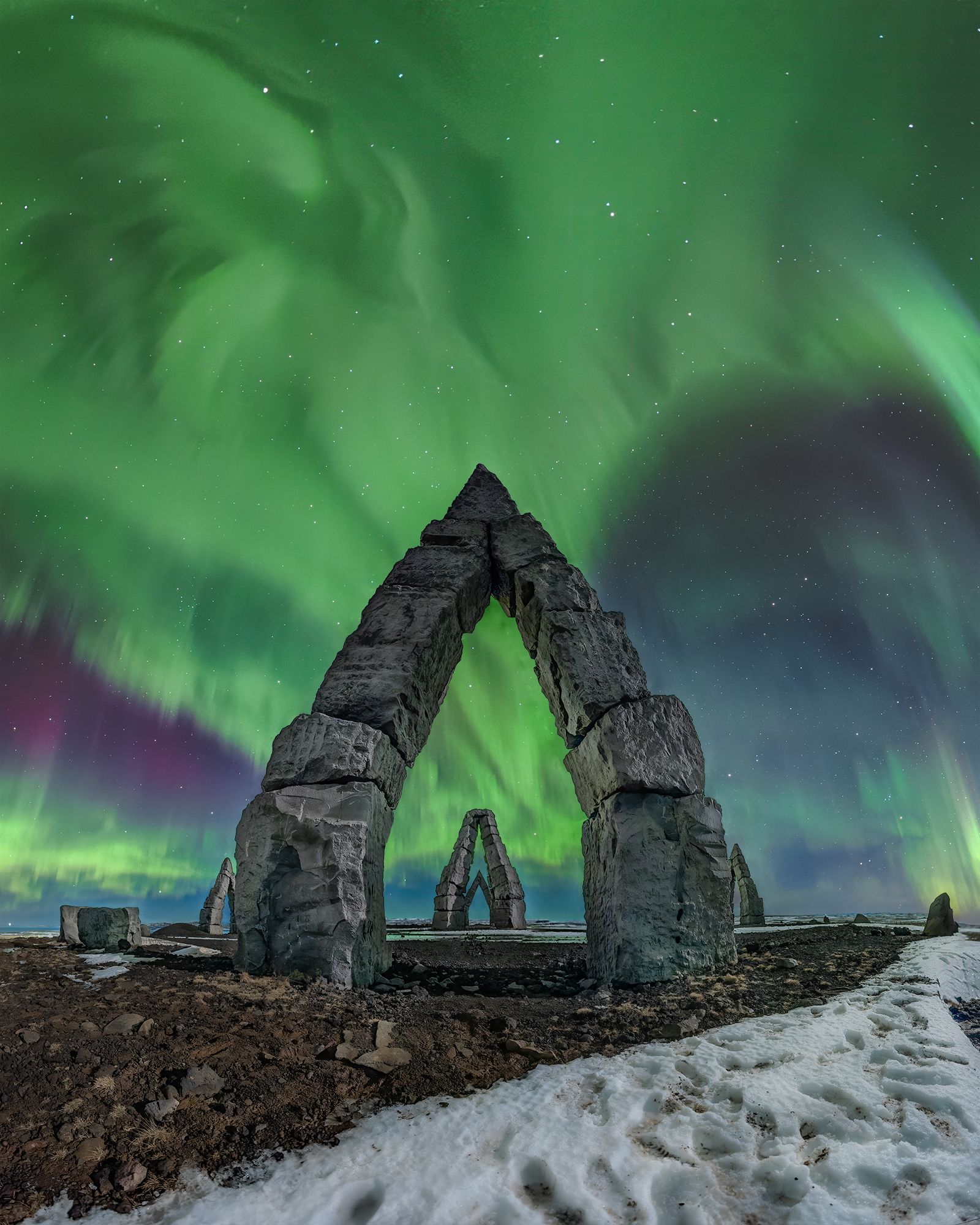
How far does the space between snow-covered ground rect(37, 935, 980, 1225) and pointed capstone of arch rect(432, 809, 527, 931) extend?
626 inches

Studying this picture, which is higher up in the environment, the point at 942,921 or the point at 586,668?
the point at 586,668

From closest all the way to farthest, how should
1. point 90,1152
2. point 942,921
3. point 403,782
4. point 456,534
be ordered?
1. point 90,1152
2. point 403,782
3. point 456,534
4. point 942,921

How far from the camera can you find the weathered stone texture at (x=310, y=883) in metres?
4.86

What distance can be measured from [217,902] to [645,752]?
1725cm

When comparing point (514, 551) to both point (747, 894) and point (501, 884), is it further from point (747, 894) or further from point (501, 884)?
point (747, 894)

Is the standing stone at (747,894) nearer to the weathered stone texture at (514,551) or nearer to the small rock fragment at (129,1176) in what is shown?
the weathered stone texture at (514,551)

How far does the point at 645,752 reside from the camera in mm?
5625

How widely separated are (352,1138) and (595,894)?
3.86 meters

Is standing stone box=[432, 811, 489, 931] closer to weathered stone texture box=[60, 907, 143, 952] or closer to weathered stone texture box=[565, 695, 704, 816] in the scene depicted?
weathered stone texture box=[60, 907, 143, 952]

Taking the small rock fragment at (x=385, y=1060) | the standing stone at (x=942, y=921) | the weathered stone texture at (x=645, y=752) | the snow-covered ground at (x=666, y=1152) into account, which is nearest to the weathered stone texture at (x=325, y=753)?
the weathered stone texture at (x=645, y=752)

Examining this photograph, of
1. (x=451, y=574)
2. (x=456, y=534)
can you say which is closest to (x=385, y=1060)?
(x=451, y=574)

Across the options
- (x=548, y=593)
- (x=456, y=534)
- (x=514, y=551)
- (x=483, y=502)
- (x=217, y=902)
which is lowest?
(x=217, y=902)

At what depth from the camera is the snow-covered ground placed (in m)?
1.95

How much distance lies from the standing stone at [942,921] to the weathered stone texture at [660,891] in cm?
446
